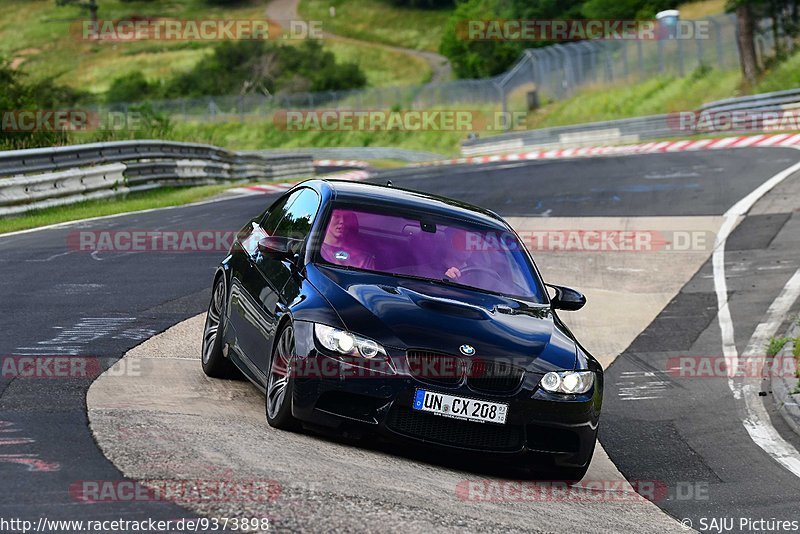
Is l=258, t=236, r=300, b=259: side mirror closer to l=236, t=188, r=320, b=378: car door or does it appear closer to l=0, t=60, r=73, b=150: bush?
l=236, t=188, r=320, b=378: car door

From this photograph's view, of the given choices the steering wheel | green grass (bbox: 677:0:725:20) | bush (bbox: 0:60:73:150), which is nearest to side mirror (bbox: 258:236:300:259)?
the steering wheel

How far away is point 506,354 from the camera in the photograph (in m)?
7.27

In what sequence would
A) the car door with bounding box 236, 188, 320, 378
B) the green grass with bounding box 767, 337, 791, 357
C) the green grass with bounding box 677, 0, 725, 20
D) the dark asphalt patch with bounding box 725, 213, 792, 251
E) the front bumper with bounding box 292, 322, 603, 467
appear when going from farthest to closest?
the green grass with bounding box 677, 0, 725, 20, the dark asphalt patch with bounding box 725, 213, 792, 251, the green grass with bounding box 767, 337, 791, 357, the car door with bounding box 236, 188, 320, 378, the front bumper with bounding box 292, 322, 603, 467

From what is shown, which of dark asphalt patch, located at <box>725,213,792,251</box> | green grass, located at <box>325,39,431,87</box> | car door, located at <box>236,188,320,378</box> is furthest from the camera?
green grass, located at <box>325,39,431,87</box>

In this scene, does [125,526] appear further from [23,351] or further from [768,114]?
[768,114]

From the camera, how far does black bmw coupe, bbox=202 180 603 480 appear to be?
23.1ft

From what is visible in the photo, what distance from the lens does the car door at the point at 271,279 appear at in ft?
25.9

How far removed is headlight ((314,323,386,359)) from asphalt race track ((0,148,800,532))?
0.56 m

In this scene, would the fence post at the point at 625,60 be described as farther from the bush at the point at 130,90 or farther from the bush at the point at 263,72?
the bush at the point at 130,90

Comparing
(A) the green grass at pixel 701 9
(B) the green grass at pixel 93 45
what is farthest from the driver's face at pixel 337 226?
(B) the green grass at pixel 93 45

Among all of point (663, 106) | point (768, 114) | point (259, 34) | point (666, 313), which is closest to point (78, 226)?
point (666, 313)

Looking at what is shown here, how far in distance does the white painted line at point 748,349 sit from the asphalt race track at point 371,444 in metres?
0.10

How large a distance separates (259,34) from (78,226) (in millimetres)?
93132

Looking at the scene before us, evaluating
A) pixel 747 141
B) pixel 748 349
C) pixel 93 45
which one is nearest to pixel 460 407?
pixel 748 349
